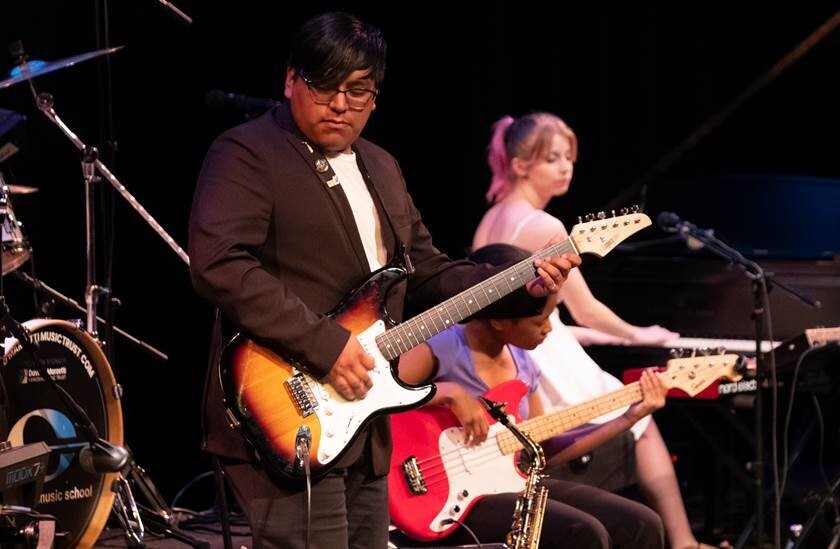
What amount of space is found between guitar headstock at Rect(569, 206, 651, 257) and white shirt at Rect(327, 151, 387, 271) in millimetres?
586

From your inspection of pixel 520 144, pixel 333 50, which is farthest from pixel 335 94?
pixel 520 144

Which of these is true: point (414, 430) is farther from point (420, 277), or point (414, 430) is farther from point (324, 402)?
point (324, 402)

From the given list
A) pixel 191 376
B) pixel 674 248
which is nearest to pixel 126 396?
pixel 191 376

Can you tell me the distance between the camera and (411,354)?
4.43 meters

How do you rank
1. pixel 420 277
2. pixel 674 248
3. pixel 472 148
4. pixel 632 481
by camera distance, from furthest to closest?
pixel 472 148
pixel 674 248
pixel 632 481
pixel 420 277

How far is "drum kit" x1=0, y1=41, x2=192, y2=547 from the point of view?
490cm

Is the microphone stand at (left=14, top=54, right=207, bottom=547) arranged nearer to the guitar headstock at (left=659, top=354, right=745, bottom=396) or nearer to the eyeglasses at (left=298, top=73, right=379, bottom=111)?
the eyeglasses at (left=298, top=73, right=379, bottom=111)

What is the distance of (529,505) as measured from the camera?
162 inches

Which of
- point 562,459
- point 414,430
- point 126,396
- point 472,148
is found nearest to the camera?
point 414,430

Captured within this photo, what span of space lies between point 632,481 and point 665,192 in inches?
99.7

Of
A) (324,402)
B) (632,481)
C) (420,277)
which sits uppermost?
(420,277)

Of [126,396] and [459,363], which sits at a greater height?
[459,363]

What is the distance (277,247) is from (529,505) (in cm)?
Answer: 144

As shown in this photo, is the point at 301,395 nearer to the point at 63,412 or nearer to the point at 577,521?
Answer: the point at 577,521
